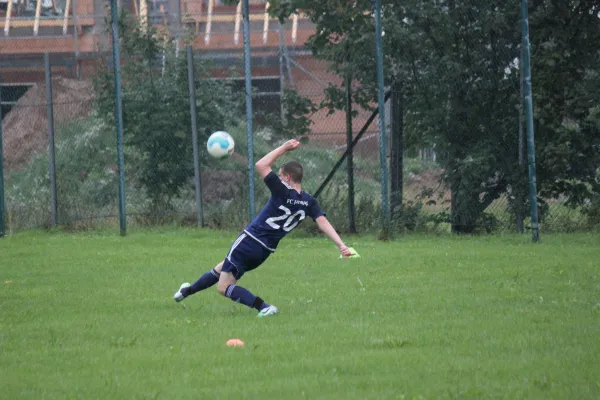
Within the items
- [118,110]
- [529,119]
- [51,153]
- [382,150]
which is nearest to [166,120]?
[118,110]

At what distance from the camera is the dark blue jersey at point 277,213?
994 cm

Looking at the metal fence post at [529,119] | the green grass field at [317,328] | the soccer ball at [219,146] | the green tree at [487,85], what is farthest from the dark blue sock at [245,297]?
the green tree at [487,85]

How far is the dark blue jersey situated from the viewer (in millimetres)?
9938

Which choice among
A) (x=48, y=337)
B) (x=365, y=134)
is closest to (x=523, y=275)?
(x=48, y=337)

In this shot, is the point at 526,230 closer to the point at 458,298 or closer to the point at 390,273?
the point at 390,273

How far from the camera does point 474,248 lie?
15.7m

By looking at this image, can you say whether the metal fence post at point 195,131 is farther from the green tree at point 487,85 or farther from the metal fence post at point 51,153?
the green tree at point 487,85

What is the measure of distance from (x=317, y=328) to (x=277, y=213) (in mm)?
1643

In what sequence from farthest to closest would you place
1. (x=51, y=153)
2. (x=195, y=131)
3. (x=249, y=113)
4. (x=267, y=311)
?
(x=51, y=153) → (x=195, y=131) → (x=249, y=113) → (x=267, y=311)

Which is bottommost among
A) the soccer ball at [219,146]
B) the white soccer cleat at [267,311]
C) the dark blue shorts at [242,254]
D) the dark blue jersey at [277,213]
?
the white soccer cleat at [267,311]

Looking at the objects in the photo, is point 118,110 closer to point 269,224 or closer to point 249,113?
point 249,113

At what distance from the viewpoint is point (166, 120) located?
20.0 metres

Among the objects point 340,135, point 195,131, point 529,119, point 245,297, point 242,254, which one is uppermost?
point 529,119

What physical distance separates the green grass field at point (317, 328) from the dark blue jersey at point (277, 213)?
73cm
